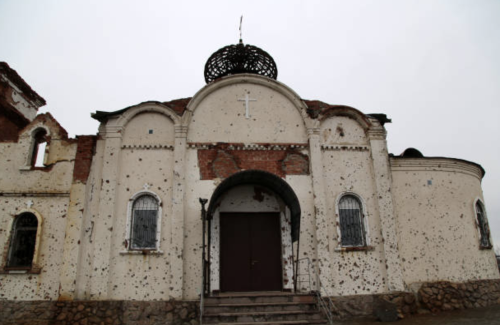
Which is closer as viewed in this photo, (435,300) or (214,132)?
(435,300)

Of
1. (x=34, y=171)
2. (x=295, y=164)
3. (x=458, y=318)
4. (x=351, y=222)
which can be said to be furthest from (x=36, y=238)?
(x=458, y=318)

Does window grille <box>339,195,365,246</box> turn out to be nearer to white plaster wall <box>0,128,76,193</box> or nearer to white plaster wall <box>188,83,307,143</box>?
white plaster wall <box>188,83,307,143</box>

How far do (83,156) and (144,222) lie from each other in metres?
2.70

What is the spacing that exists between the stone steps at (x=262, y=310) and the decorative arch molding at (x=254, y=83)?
5.22 metres

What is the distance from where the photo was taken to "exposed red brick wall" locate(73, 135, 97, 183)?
10.8 m

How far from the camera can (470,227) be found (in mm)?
11555

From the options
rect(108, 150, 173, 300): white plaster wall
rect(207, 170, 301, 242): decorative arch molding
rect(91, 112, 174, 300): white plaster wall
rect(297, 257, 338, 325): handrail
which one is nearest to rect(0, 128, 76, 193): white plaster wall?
rect(91, 112, 174, 300): white plaster wall

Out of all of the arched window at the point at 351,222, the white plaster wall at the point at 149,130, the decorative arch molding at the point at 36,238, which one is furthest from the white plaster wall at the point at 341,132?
the decorative arch molding at the point at 36,238

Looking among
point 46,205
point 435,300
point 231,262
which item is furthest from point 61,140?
point 435,300

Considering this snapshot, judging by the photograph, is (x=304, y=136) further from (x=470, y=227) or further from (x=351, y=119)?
(x=470, y=227)

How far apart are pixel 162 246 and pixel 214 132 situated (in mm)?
3701

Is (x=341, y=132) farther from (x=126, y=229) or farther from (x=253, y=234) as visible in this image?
(x=126, y=229)

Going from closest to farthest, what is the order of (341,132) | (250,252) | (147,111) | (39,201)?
(39,201), (250,252), (147,111), (341,132)

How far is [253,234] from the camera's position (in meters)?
11.0
